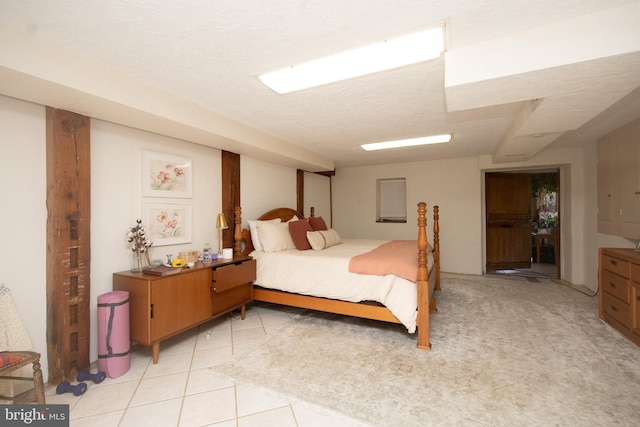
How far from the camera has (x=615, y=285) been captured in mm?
2949

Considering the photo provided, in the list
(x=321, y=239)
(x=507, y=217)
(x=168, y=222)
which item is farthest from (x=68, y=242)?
(x=507, y=217)

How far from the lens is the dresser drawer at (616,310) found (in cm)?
272

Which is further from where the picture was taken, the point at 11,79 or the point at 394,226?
the point at 394,226

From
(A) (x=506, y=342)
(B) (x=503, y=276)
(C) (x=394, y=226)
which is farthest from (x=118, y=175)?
(B) (x=503, y=276)

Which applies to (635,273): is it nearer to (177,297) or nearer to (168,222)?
(177,297)

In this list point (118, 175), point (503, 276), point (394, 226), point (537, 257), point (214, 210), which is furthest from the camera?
point (537, 257)

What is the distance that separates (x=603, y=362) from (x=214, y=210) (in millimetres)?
4119

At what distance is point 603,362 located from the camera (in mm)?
2297

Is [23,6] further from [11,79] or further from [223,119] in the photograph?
[223,119]

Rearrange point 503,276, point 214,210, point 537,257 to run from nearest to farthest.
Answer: point 214,210 < point 503,276 < point 537,257

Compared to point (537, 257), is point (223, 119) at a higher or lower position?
higher

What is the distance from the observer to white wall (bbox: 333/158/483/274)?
213 inches

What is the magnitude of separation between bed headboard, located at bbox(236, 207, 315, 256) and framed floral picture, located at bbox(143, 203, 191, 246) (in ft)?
2.36

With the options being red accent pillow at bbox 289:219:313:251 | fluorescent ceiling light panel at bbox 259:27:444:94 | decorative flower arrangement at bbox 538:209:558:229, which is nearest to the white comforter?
red accent pillow at bbox 289:219:313:251
